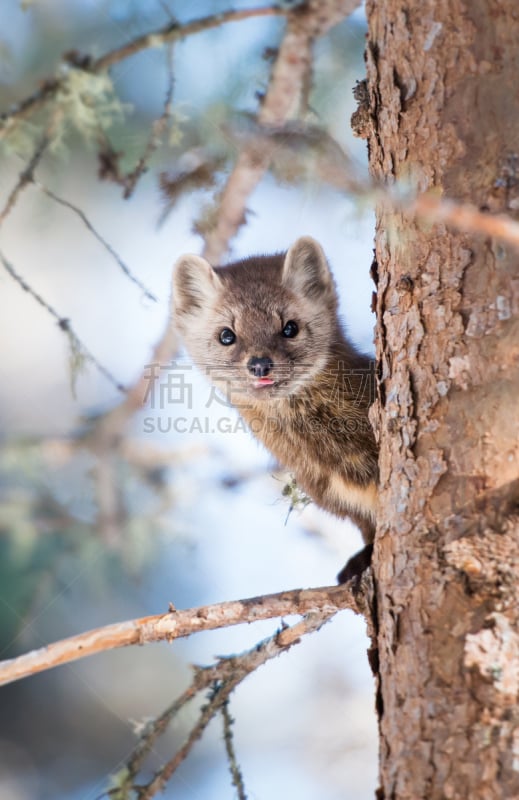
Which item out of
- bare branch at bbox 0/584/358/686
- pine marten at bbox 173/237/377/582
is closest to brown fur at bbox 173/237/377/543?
pine marten at bbox 173/237/377/582

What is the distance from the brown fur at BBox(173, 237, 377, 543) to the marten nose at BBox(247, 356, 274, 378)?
31 millimetres

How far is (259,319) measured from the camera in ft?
12.5

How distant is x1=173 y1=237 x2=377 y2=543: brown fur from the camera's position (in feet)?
11.2

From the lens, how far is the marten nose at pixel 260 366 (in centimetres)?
354

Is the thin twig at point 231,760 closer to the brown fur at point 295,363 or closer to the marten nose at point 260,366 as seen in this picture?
the brown fur at point 295,363

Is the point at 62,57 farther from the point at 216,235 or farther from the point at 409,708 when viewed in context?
the point at 409,708

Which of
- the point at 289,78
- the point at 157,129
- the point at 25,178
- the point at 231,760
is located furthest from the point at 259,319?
the point at 231,760

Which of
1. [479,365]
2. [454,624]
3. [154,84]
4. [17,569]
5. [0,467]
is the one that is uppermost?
[154,84]

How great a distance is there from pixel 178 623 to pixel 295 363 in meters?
1.49

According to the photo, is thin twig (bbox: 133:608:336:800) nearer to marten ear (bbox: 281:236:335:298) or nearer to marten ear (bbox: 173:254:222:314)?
marten ear (bbox: 281:236:335:298)

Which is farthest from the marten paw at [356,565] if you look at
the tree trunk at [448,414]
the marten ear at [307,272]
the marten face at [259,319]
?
the marten ear at [307,272]

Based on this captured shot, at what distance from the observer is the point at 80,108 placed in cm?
336

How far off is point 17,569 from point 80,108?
2574mm

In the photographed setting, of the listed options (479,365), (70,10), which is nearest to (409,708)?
(479,365)
